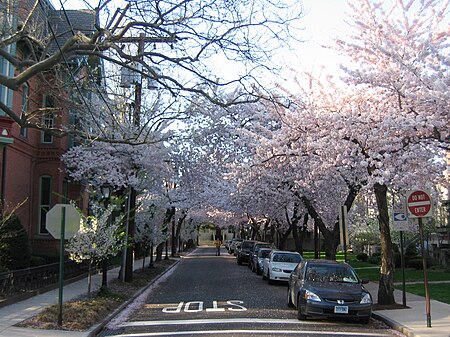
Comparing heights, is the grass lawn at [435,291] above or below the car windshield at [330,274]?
below

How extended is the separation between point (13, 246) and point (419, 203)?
12.6m

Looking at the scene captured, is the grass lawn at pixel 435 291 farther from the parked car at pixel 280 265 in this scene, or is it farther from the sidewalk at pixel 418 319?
the parked car at pixel 280 265

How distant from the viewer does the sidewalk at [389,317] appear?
10594 mm

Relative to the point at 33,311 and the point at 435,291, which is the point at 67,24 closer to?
the point at 33,311

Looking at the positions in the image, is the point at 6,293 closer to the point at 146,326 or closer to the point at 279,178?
the point at 146,326

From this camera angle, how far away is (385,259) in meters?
14.9

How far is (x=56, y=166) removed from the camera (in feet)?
84.9

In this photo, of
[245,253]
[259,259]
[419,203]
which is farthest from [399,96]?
[245,253]

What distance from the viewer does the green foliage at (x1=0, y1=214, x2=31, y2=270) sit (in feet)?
55.9

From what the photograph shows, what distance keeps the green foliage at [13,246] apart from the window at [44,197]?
26.4 feet

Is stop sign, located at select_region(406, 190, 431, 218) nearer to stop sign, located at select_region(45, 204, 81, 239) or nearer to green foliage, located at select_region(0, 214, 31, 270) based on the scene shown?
stop sign, located at select_region(45, 204, 81, 239)

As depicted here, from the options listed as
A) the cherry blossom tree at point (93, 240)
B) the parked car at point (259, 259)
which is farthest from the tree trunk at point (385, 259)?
the parked car at point (259, 259)

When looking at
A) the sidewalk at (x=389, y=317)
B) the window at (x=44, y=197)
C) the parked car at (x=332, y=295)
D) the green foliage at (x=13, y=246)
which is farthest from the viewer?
the window at (x=44, y=197)

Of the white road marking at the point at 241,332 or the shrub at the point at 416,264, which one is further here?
the shrub at the point at 416,264
